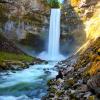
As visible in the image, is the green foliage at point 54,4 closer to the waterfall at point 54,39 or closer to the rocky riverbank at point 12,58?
the waterfall at point 54,39

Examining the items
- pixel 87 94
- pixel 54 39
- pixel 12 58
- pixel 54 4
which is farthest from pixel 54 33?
pixel 87 94

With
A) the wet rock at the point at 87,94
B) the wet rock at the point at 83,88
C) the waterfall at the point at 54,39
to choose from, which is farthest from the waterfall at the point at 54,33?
the wet rock at the point at 87,94

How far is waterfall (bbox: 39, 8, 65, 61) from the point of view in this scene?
39.7 m

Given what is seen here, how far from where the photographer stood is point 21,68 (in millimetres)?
25375

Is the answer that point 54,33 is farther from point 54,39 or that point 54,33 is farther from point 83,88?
point 83,88

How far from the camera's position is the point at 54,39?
41031mm

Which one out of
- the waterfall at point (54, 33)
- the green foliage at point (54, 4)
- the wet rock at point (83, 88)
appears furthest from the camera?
the green foliage at point (54, 4)

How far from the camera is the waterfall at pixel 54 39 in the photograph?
39.7m

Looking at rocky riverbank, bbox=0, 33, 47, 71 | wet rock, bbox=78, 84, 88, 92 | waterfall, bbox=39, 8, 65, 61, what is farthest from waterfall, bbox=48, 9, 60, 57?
wet rock, bbox=78, 84, 88, 92

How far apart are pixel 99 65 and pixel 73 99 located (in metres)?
1.53

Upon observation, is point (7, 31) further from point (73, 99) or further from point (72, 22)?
point (73, 99)

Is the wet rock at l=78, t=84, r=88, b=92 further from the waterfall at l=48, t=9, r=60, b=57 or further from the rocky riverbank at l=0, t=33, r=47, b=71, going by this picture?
the waterfall at l=48, t=9, r=60, b=57

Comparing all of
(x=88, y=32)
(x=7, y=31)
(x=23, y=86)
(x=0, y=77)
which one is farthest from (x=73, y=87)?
(x=7, y=31)

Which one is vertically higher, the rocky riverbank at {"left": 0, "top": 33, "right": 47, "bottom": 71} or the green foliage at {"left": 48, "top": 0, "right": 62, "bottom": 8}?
the green foliage at {"left": 48, "top": 0, "right": 62, "bottom": 8}
